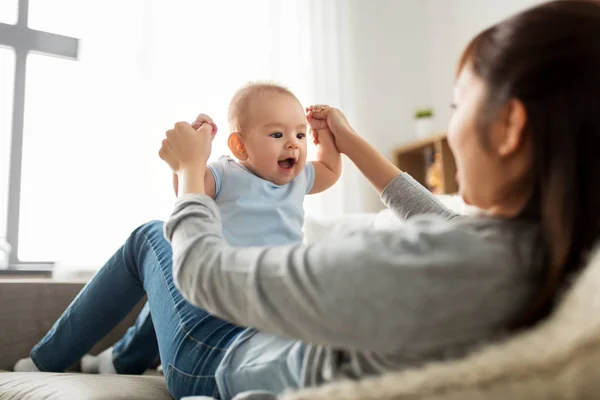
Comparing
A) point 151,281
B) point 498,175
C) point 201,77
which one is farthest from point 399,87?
point 498,175

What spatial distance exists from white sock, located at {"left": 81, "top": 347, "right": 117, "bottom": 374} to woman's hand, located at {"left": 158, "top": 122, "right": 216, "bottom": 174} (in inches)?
31.2

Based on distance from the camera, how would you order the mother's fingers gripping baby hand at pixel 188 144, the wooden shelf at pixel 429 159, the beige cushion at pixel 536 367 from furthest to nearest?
the wooden shelf at pixel 429 159 → the mother's fingers gripping baby hand at pixel 188 144 → the beige cushion at pixel 536 367

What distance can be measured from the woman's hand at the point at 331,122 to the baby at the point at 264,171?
21 mm

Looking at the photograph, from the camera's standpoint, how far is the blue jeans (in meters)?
0.96

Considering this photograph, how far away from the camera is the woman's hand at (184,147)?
940 mm

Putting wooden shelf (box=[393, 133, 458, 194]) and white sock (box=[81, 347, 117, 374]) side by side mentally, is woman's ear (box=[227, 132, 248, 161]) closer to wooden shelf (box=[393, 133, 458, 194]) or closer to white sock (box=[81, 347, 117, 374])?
white sock (box=[81, 347, 117, 374])

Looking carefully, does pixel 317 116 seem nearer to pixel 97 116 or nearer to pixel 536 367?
pixel 536 367

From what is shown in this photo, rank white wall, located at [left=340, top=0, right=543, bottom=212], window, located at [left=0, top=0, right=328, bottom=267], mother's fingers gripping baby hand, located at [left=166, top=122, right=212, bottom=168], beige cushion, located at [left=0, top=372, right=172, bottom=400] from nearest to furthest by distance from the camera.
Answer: mother's fingers gripping baby hand, located at [left=166, top=122, right=212, bottom=168] → beige cushion, located at [left=0, top=372, right=172, bottom=400] → window, located at [left=0, top=0, right=328, bottom=267] → white wall, located at [left=340, top=0, right=543, bottom=212]

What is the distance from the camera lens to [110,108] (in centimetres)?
273

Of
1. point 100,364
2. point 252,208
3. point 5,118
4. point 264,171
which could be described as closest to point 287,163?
point 264,171

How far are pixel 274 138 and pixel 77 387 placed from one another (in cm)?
67

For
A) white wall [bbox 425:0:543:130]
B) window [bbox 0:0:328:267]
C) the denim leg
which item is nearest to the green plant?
white wall [bbox 425:0:543:130]

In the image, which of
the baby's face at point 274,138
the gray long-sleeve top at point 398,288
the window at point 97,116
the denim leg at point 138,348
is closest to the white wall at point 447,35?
the window at point 97,116

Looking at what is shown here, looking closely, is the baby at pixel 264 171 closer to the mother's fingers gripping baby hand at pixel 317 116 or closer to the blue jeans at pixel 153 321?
the mother's fingers gripping baby hand at pixel 317 116
